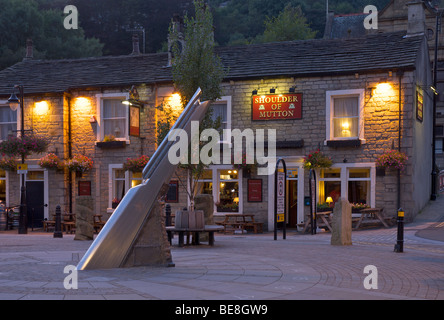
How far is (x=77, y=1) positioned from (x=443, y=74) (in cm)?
3527

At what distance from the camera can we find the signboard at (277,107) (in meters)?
21.5

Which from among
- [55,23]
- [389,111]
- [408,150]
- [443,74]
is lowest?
[408,150]

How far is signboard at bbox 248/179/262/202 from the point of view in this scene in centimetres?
2166

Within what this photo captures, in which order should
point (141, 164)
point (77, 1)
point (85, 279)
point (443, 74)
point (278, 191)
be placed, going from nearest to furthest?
point (85, 279) < point (278, 191) < point (141, 164) < point (443, 74) < point (77, 1)

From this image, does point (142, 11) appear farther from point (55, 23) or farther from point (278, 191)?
point (278, 191)

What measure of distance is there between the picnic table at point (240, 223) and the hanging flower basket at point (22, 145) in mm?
8535

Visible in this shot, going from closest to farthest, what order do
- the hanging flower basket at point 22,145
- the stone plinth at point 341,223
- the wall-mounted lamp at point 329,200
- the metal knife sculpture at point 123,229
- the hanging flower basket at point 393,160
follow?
1. the metal knife sculpture at point 123,229
2. the stone plinth at point 341,223
3. the hanging flower basket at point 393,160
4. the wall-mounted lamp at point 329,200
5. the hanging flower basket at point 22,145

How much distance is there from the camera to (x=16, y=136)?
24219mm

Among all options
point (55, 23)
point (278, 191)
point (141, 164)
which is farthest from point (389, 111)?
point (55, 23)

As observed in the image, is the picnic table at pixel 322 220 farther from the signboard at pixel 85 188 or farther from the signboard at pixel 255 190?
the signboard at pixel 85 188

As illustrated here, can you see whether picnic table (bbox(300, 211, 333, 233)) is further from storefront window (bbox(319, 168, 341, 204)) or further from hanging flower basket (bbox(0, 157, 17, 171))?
hanging flower basket (bbox(0, 157, 17, 171))

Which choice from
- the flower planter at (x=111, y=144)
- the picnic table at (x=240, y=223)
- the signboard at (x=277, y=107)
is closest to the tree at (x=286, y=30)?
the signboard at (x=277, y=107)

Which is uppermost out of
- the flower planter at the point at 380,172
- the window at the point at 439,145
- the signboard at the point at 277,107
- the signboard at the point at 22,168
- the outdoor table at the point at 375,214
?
the signboard at the point at 277,107

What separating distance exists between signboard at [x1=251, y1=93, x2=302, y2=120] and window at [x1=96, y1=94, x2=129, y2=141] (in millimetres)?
5829
